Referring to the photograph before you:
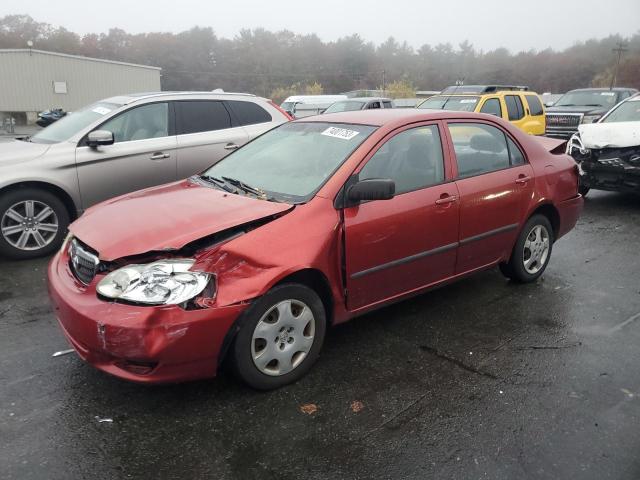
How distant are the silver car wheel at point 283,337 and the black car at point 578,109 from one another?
533 inches

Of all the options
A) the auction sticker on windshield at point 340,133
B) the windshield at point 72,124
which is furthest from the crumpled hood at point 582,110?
the auction sticker on windshield at point 340,133

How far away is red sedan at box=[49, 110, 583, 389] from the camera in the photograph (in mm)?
2824

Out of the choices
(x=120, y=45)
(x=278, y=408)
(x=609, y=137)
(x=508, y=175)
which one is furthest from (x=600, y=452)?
(x=120, y=45)

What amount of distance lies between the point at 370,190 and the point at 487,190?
54.3 inches

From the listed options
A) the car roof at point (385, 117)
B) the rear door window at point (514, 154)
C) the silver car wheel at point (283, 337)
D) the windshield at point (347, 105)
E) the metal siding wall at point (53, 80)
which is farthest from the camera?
the metal siding wall at point (53, 80)

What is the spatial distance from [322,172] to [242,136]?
3.60m

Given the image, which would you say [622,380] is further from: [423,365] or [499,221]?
[499,221]

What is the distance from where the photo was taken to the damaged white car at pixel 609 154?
7977mm

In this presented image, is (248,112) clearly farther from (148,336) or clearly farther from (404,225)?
(148,336)

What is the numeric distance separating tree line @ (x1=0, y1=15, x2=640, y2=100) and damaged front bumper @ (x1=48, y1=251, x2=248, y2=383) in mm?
57087

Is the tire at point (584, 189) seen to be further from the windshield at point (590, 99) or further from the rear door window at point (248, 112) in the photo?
the windshield at point (590, 99)

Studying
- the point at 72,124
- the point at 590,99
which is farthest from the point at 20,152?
the point at 590,99

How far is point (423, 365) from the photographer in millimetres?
3551

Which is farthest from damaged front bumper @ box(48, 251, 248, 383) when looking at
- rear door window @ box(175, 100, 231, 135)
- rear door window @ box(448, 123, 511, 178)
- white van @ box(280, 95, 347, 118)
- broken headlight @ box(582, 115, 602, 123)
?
white van @ box(280, 95, 347, 118)
